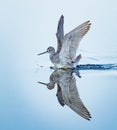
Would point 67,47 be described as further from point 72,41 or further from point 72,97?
point 72,97

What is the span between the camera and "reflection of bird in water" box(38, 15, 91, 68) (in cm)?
236

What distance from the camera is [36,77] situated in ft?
7.77

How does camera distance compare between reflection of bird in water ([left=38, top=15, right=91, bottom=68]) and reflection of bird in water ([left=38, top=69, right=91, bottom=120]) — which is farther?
reflection of bird in water ([left=38, top=15, right=91, bottom=68])

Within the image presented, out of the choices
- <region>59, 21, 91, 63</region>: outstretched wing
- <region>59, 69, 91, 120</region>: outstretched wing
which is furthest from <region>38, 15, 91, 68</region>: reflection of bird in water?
<region>59, 69, 91, 120</region>: outstretched wing

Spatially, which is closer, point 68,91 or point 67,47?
point 68,91

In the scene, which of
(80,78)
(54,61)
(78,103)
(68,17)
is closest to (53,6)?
(68,17)

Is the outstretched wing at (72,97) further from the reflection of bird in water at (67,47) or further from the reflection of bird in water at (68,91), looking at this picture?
the reflection of bird in water at (67,47)

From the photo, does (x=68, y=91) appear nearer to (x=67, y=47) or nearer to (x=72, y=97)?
(x=72, y=97)

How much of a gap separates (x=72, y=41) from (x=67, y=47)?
5 cm

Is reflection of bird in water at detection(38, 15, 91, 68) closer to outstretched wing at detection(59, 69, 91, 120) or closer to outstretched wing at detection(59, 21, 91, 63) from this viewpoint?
outstretched wing at detection(59, 21, 91, 63)

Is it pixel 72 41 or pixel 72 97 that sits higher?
pixel 72 41

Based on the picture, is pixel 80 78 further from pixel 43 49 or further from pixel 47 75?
pixel 43 49

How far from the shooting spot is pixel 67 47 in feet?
8.04

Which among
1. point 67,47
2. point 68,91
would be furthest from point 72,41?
point 68,91
